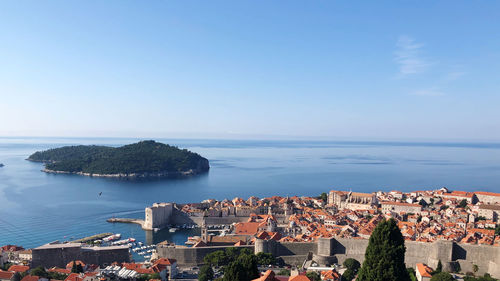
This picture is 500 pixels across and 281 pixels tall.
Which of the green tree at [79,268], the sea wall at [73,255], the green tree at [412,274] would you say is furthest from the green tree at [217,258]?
the green tree at [412,274]

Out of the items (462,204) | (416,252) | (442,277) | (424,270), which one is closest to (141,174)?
(462,204)

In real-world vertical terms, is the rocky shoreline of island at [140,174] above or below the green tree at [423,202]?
below

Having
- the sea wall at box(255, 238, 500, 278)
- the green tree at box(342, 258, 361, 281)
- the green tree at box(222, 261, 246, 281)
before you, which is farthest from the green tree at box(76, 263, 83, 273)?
the green tree at box(342, 258, 361, 281)

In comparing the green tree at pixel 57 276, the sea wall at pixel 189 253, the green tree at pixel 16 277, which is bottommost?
the sea wall at pixel 189 253

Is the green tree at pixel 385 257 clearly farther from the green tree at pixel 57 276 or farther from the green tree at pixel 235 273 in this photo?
the green tree at pixel 57 276

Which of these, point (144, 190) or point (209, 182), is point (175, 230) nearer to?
point (144, 190)
